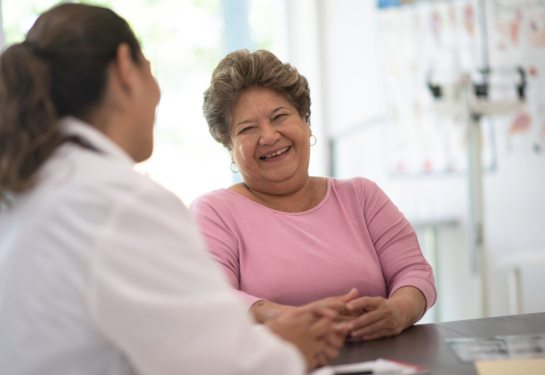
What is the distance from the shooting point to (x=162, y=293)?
2.14ft

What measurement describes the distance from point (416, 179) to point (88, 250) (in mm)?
2635

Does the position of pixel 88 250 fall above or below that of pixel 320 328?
above

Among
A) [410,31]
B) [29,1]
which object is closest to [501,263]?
[410,31]

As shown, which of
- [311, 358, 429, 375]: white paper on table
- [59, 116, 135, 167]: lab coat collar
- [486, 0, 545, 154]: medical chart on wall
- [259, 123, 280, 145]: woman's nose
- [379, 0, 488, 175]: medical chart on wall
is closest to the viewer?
[59, 116, 135, 167]: lab coat collar

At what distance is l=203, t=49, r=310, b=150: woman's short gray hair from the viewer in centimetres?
159

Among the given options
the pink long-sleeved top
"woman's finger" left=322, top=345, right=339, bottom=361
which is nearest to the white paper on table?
"woman's finger" left=322, top=345, right=339, bottom=361

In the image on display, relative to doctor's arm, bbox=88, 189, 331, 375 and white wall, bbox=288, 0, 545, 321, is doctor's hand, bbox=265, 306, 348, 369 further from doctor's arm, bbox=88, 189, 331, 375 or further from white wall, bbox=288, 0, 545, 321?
white wall, bbox=288, 0, 545, 321

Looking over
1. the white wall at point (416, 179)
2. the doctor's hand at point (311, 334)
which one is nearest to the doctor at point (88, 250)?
the doctor's hand at point (311, 334)

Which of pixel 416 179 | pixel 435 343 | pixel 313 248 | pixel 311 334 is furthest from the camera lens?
pixel 416 179

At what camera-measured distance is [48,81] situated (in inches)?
29.7

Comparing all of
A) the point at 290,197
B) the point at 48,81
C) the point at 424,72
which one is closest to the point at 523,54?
the point at 424,72

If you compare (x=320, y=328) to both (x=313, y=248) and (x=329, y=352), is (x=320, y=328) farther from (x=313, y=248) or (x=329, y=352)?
(x=313, y=248)

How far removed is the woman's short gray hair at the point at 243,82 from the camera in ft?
5.21

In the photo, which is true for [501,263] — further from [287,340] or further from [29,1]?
[29,1]
